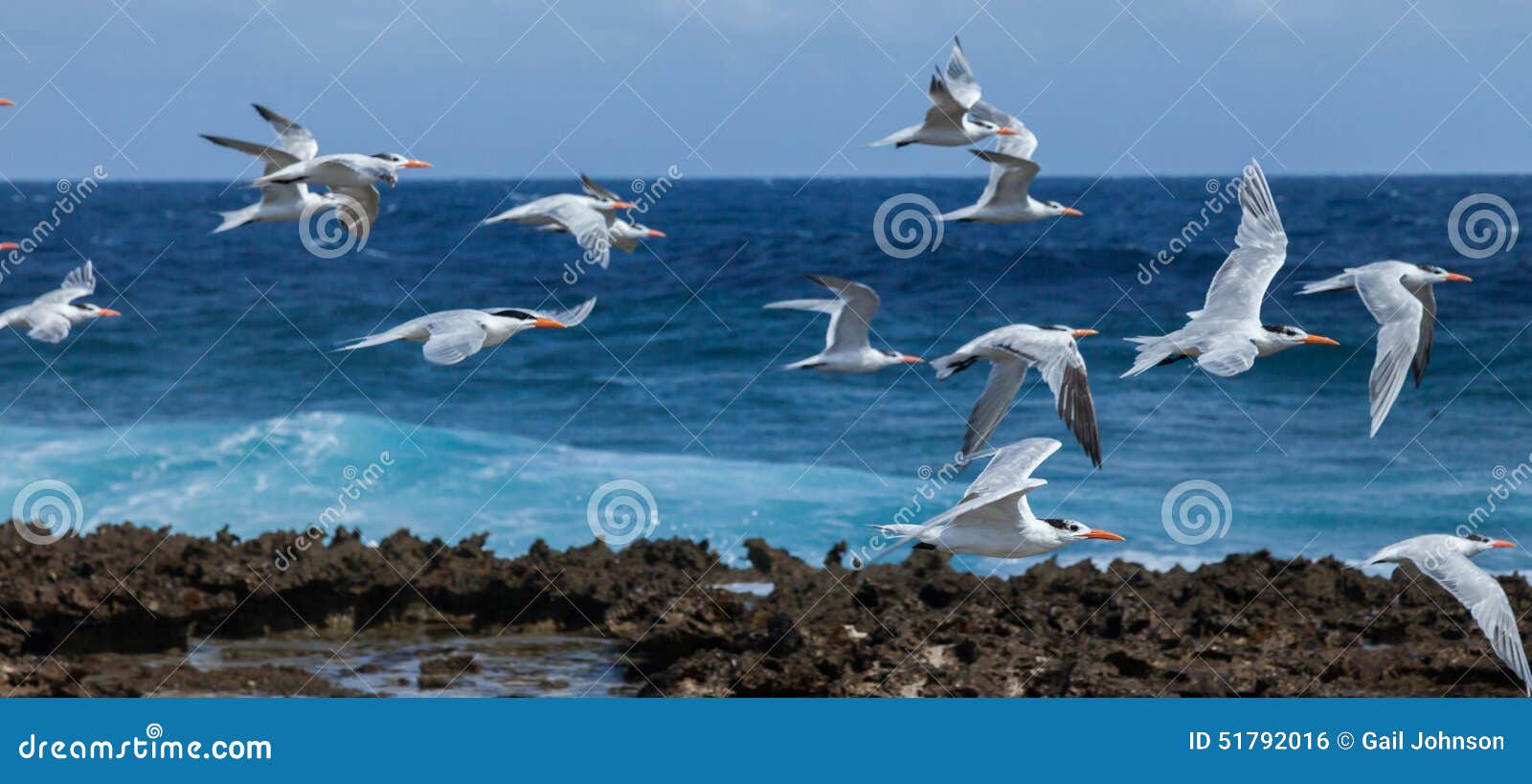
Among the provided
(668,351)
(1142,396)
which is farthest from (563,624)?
(668,351)

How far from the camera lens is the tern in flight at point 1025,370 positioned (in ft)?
38.7

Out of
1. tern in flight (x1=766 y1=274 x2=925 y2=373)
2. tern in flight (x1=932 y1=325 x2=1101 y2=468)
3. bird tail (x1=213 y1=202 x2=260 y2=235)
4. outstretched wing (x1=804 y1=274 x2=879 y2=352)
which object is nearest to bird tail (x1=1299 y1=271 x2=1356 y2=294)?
tern in flight (x1=932 y1=325 x2=1101 y2=468)

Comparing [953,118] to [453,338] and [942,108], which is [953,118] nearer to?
[942,108]

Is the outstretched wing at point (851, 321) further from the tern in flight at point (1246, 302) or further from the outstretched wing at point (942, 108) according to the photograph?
the tern in flight at point (1246, 302)

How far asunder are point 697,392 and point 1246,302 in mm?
16194

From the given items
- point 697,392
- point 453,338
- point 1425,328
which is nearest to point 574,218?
point 453,338

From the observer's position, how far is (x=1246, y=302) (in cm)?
1301

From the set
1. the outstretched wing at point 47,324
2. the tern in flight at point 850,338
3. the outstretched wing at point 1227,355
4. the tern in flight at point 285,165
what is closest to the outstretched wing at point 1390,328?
the outstretched wing at point 1227,355

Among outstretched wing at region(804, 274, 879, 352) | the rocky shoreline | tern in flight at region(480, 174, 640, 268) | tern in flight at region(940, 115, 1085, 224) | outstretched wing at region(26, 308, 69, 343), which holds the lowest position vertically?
the rocky shoreline

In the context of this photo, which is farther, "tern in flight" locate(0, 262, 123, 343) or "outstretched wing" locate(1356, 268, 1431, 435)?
"tern in flight" locate(0, 262, 123, 343)

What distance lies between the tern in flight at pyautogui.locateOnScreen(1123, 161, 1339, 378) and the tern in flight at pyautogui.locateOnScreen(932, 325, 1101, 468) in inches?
20.0

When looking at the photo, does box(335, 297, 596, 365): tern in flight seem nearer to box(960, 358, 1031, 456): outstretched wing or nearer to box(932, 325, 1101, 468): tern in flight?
box(932, 325, 1101, 468): tern in flight

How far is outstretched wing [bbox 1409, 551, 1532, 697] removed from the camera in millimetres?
11398

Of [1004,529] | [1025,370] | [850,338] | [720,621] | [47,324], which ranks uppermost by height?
[850,338]
